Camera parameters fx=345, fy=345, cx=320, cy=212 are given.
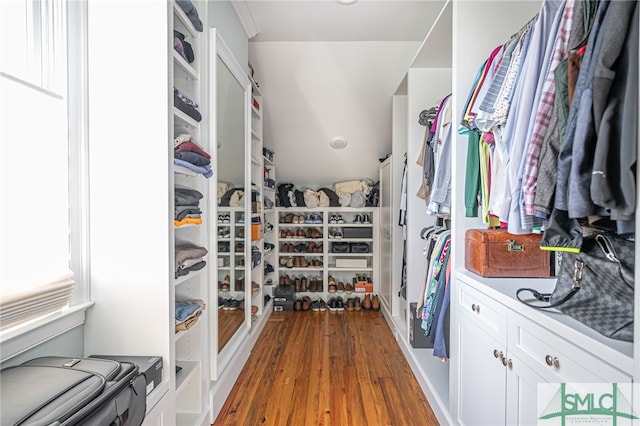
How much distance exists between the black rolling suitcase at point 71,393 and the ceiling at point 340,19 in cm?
237

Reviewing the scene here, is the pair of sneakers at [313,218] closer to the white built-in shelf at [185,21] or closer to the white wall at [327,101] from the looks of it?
the white wall at [327,101]

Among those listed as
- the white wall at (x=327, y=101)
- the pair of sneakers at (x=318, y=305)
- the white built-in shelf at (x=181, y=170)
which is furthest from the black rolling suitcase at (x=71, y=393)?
the pair of sneakers at (x=318, y=305)

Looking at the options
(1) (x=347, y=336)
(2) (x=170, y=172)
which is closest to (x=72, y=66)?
(2) (x=170, y=172)

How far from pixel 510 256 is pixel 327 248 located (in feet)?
8.95

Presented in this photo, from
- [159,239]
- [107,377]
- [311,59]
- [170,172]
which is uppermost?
[311,59]

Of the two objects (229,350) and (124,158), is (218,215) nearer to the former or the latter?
(124,158)

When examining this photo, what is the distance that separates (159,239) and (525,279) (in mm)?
1505

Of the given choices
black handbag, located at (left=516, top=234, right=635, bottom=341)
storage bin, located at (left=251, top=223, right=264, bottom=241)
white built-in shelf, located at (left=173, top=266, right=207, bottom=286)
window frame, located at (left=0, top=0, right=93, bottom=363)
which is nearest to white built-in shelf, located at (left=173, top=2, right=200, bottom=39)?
window frame, located at (left=0, top=0, right=93, bottom=363)

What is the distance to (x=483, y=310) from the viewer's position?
137cm

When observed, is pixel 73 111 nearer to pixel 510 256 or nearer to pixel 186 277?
pixel 186 277

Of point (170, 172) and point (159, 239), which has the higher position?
point (170, 172)

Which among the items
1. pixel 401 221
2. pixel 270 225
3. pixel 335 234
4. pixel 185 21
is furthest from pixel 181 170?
pixel 335 234

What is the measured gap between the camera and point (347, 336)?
3.07 metres

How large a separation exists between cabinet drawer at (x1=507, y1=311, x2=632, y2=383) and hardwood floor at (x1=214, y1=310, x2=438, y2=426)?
0.98 meters
